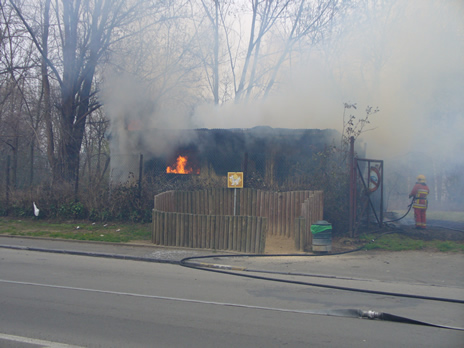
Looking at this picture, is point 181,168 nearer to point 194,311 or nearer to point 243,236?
point 243,236

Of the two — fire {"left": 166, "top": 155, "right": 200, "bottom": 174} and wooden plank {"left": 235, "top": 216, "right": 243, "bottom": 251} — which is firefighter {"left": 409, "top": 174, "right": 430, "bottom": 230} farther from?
fire {"left": 166, "top": 155, "right": 200, "bottom": 174}

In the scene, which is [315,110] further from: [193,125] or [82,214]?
[82,214]

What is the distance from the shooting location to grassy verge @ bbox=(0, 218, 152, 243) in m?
11.8

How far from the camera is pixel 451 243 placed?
1060cm

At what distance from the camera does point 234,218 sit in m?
9.99

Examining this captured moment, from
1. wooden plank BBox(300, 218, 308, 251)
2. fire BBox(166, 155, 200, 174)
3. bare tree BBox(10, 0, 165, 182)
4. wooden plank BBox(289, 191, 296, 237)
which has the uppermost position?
bare tree BBox(10, 0, 165, 182)

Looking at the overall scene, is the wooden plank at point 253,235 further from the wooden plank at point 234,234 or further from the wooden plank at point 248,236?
the wooden plank at point 234,234

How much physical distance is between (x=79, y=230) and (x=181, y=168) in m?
4.13

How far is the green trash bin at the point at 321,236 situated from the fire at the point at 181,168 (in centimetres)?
630

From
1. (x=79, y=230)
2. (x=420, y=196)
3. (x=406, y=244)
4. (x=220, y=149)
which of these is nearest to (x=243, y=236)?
(x=406, y=244)

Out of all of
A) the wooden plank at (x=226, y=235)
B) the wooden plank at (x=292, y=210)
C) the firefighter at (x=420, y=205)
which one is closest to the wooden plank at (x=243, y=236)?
the wooden plank at (x=226, y=235)

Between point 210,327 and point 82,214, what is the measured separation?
435 inches

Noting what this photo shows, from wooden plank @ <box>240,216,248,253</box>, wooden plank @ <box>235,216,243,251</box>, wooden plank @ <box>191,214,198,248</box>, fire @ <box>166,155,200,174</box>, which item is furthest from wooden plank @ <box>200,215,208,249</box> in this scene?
fire @ <box>166,155,200,174</box>

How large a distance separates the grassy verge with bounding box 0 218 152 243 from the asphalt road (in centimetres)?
370
